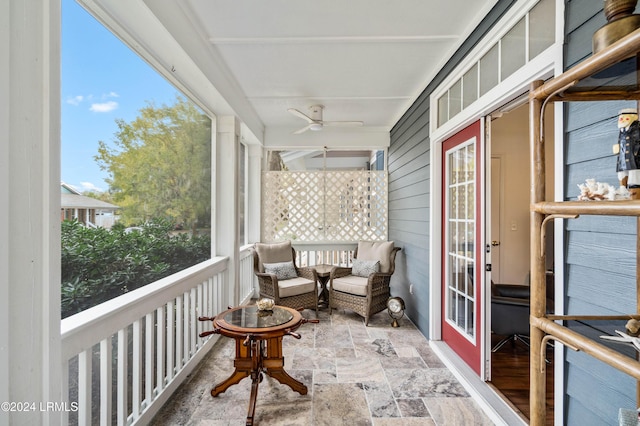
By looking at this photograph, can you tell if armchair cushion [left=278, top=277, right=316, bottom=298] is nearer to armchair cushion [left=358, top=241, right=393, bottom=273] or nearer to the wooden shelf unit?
armchair cushion [left=358, top=241, right=393, bottom=273]

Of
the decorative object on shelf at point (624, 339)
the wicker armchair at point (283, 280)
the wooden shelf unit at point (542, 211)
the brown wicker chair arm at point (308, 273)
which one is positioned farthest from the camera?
the brown wicker chair arm at point (308, 273)

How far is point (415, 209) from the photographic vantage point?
3584 millimetres

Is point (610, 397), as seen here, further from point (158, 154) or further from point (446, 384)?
point (158, 154)

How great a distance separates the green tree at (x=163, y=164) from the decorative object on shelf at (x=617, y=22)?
2.05 metres

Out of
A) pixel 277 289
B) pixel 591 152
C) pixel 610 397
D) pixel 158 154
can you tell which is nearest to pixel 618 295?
pixel 610 397

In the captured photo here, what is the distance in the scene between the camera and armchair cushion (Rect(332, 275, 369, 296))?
370cm

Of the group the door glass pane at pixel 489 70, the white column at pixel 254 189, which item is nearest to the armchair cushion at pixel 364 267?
the white column at pixel 254 189

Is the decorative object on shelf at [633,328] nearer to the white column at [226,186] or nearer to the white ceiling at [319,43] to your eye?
the white ceiling at [319,43]

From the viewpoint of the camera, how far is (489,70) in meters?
2.09

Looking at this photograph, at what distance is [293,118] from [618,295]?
3.94 metres

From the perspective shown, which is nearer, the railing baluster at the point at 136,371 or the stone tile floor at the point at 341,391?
the railing baluster at the point at 136,371

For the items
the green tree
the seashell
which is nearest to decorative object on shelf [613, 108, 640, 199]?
the seashell

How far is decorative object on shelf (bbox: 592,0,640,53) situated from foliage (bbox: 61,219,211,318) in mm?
2050

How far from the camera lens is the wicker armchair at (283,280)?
367 cm
